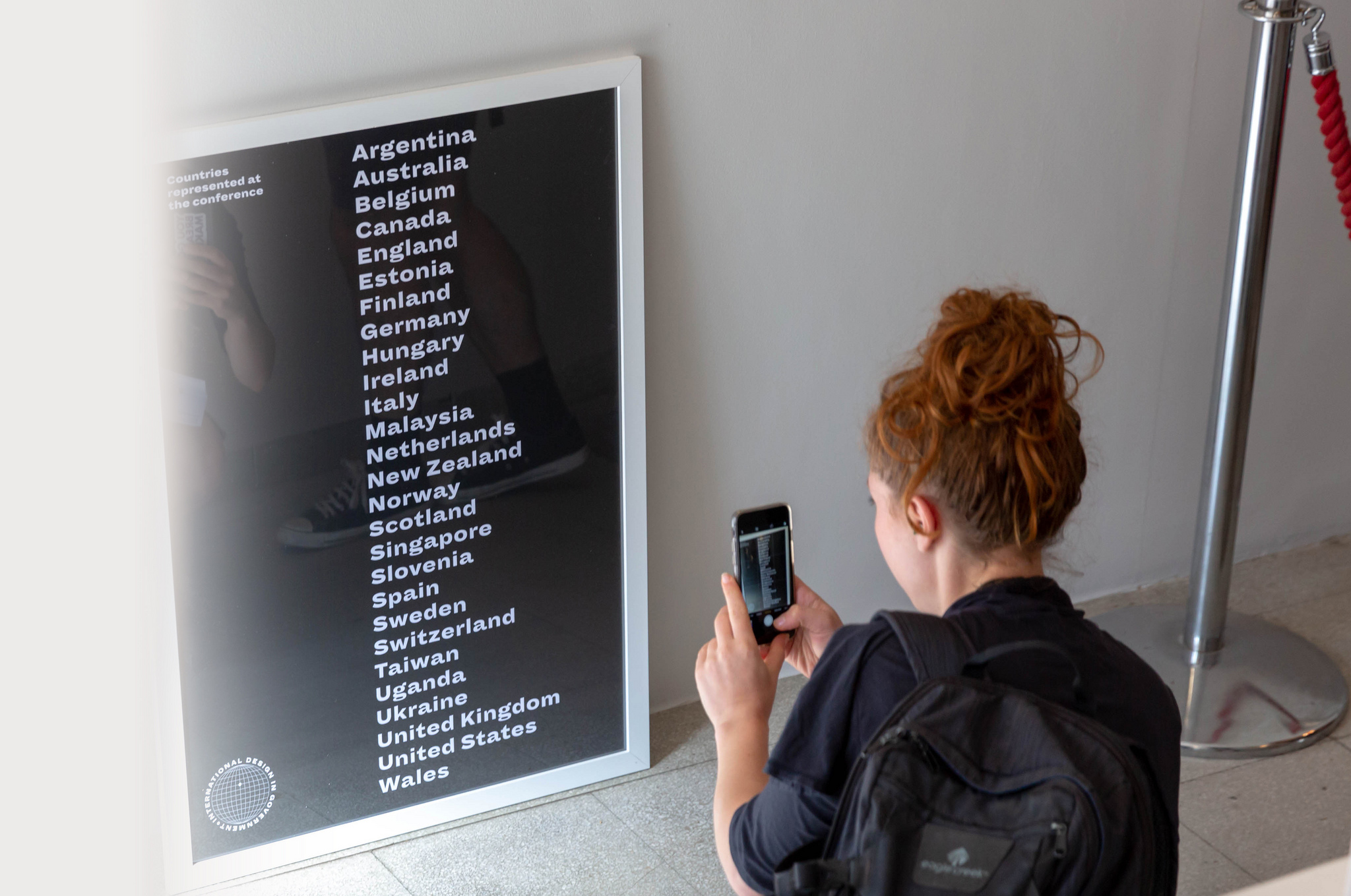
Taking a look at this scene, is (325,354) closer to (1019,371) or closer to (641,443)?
(641,443)

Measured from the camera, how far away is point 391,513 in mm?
2266

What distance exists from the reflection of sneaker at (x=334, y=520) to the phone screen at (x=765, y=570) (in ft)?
2.53

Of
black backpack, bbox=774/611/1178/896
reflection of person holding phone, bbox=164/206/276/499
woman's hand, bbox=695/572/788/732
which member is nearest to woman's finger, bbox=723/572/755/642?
woman's hand, bbox=695/572/788/732

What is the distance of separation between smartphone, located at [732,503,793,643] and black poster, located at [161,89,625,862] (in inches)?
26.6

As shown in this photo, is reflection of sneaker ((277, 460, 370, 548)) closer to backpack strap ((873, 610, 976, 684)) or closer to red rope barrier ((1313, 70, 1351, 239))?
backpack strap ((873, 610, 976, 684))

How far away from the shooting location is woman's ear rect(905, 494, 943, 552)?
1.31 m

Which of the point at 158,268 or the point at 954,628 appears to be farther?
the point at 158,268

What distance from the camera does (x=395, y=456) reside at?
7.34ft

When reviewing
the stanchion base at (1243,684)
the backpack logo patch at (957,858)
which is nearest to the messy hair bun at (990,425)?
the backpack logo patch at (957,858)

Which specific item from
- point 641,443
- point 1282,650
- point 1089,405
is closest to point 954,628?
point 641,443

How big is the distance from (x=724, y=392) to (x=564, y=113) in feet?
2.00

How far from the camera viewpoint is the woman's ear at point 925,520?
1312 mm

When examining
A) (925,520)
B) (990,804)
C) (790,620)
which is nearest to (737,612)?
(790,620)

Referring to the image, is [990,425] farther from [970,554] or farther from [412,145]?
[412,145]
